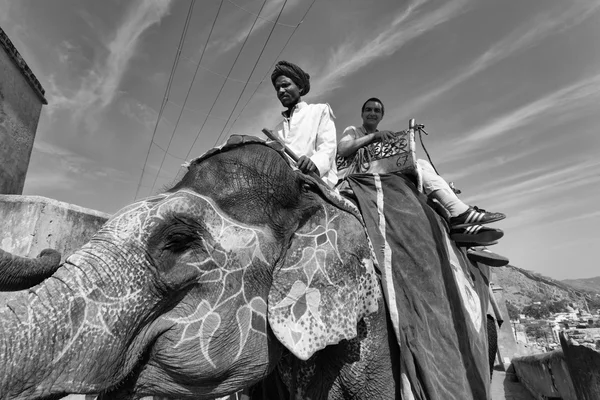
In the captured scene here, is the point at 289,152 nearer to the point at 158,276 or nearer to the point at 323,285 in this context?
the point at 323,285

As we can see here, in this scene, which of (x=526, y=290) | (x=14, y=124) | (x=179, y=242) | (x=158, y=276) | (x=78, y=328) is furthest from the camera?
(x=526, y=290)

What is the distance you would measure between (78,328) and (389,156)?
2570 millimetres

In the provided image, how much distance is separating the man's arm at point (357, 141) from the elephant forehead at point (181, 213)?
1.77 m

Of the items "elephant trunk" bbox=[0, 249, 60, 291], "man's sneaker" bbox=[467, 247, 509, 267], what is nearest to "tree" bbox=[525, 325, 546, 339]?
"man's sneaker" bbox=[467, 247, 509, 267]

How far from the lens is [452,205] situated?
311 centimetres

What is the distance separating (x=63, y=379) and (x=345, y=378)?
134 cm

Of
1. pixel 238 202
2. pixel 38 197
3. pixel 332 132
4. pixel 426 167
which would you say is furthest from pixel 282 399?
pixel 38 197

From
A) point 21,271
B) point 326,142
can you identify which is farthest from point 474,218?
point 21,271

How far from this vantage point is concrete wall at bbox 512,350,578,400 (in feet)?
15.7

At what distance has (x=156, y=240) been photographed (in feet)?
5.57

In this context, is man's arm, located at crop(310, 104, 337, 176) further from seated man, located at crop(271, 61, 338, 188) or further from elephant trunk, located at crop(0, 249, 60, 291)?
elephant trunk, located at crop(0, 249, 60, 291)

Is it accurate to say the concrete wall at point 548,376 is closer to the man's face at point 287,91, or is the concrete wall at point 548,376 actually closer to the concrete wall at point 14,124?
the man's face at point 287,91

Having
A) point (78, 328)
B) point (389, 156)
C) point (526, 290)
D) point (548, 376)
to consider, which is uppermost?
point (526, 290)

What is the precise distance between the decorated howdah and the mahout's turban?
31.8 inches
